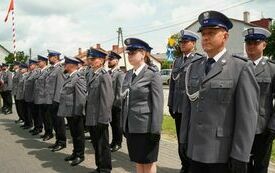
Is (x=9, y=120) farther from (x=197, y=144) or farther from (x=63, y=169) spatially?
(x=197, y=144)

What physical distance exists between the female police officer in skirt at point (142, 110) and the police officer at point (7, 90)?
1167 centimetres

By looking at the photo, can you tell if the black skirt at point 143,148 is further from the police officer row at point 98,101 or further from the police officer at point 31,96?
the police officer at point 31,96

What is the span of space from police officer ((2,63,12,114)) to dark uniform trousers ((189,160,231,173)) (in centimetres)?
1333

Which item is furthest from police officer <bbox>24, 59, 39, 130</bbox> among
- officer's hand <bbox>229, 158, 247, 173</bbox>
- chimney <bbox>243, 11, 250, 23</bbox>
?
chimney <bbox>243, 11, 250, 23</bbox>

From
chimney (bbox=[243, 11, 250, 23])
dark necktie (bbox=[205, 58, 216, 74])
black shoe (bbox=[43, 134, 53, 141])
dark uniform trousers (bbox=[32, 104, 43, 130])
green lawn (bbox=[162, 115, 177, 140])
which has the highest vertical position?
chimney (bbox=[243, 11, 250, 23])

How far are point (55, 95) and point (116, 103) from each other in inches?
53.6

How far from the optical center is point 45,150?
856cm

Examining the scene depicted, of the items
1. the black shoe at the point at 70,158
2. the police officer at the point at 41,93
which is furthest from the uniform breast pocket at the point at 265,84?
the police officer at the point at 41,93

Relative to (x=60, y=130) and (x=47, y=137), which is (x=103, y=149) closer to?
(x=60, y=130)

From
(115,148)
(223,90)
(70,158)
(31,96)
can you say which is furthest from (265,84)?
(31,96)

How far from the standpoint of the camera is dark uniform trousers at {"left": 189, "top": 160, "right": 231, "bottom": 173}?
3.33 metres

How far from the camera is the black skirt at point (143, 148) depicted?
16.1 ft

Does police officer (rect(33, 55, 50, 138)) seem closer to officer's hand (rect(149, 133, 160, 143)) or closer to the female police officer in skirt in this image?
the female police officer in skirt

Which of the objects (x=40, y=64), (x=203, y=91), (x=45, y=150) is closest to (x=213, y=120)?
(x=203, y=91)
